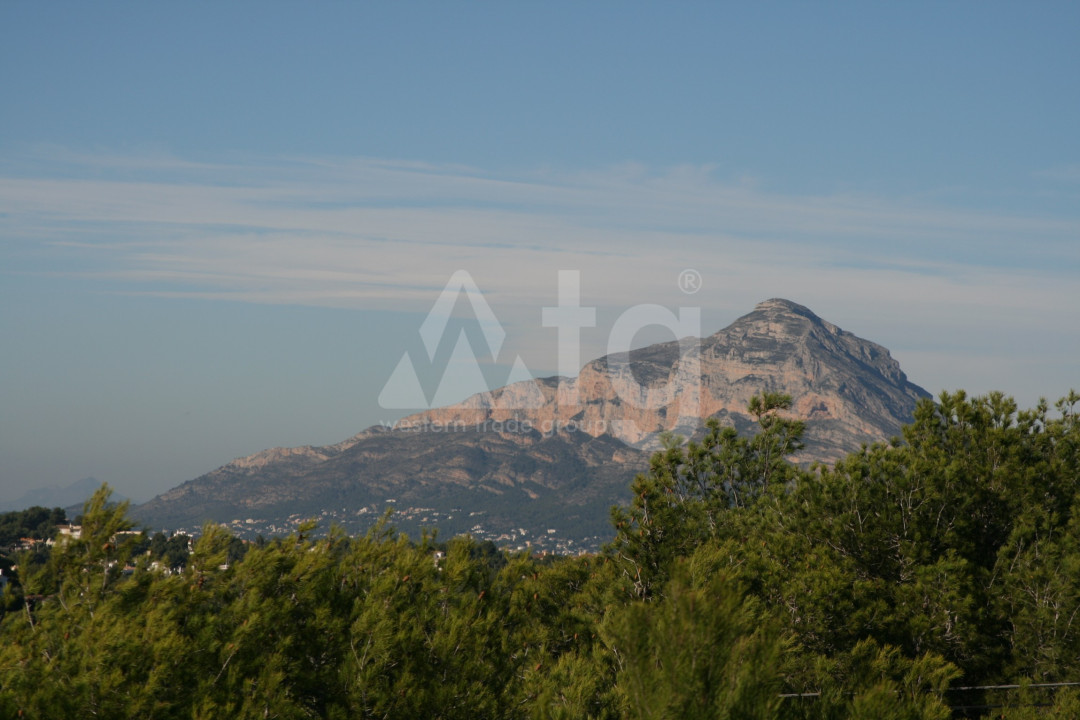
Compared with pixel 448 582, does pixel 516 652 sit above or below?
below

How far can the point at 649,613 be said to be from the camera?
803 centimetres

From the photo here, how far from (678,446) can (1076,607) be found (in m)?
9.00

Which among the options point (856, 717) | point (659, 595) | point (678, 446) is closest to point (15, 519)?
point (678, 446)

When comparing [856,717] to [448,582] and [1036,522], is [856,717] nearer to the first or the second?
[448,582]

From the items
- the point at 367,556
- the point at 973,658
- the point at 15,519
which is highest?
the point at 367,556

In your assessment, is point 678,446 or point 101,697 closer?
point 101,697

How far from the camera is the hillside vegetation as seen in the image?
898 cm

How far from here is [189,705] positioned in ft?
31.6

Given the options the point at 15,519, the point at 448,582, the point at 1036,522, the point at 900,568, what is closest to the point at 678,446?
the point at 900,568

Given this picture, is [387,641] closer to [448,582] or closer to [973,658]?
[448,582]

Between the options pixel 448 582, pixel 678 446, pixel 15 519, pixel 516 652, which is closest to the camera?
pixel 448 582

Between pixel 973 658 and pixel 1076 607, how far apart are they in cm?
192

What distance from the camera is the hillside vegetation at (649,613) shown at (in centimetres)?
898

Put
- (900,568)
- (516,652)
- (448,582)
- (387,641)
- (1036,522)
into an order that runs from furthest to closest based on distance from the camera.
A: (1036,522) < (900,568) < (516,652) < (448,582) < (387,641)
